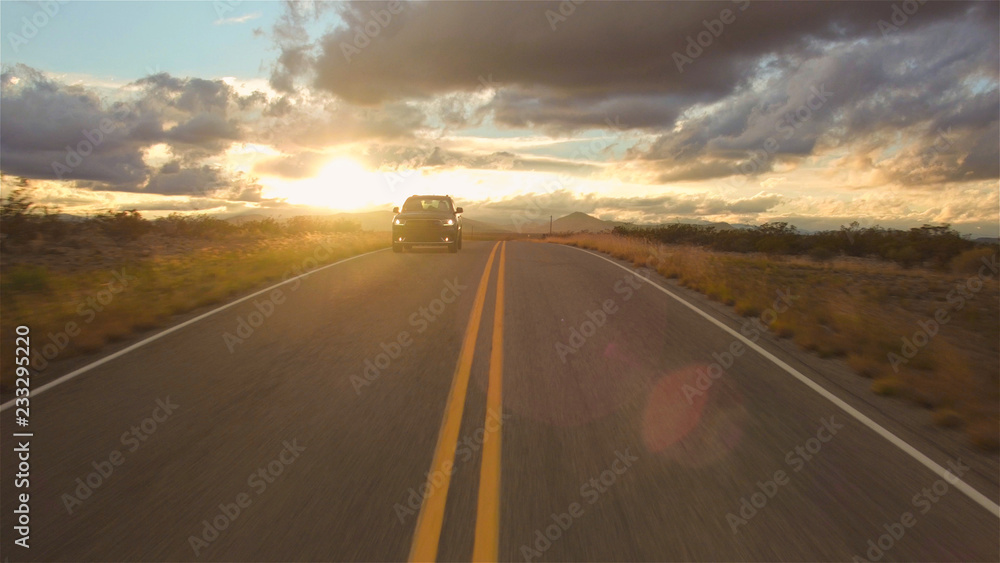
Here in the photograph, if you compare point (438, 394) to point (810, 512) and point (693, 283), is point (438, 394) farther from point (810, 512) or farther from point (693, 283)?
point (693, 283)

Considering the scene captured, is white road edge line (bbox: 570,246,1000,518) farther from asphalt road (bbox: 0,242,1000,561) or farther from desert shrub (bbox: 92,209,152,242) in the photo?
desert shrub (bbox: 92,209,152,242)

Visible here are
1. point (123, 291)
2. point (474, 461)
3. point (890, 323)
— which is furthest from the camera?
point (123, 291)

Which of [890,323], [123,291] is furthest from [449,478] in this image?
[123,291]

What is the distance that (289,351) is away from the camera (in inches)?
301

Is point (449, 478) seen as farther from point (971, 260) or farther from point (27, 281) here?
point (971, 260)

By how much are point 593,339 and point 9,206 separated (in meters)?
17.8

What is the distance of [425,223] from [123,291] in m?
11.5

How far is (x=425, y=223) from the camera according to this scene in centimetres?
2211

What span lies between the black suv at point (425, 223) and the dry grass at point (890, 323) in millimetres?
7140

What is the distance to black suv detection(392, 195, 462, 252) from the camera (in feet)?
72.5

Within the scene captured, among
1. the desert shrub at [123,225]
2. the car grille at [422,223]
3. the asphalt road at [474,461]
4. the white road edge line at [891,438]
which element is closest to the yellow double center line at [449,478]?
the asphalt road at [474,461]

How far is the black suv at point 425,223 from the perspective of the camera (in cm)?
2209

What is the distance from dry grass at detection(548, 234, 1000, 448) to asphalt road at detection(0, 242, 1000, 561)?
0.71 meters

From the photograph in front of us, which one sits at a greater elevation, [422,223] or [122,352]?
[422,223]
